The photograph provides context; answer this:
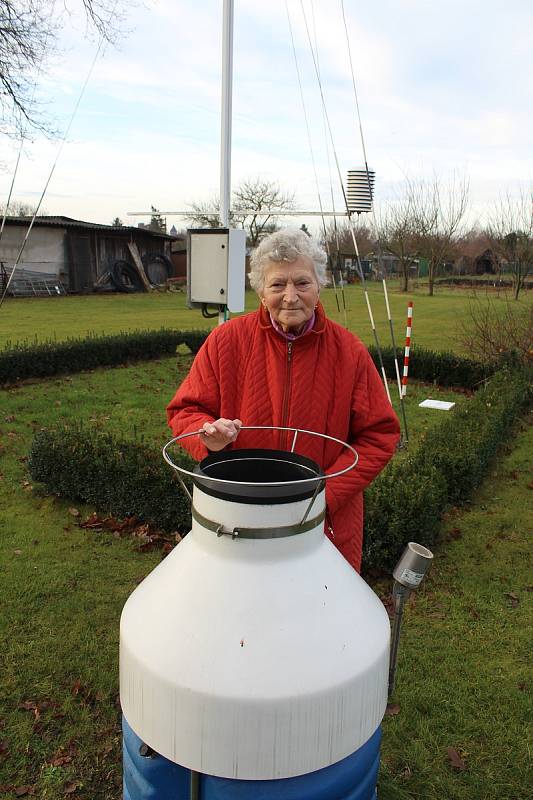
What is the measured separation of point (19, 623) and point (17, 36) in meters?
10.2

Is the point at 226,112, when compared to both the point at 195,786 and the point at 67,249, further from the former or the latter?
the point at 67,249

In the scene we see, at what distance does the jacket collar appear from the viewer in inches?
81.2

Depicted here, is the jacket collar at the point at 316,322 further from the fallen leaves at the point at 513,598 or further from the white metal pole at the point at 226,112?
the white metal pole at the point at 226,112

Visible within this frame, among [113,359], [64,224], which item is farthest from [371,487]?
[64,224]

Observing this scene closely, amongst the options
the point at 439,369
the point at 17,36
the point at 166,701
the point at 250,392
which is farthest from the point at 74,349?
the point at 166,701

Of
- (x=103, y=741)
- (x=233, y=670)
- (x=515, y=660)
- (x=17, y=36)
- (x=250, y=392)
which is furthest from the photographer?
(x=17, y=36)

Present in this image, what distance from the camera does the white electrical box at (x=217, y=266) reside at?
250 inches

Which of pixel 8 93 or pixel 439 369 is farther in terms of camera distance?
pixel 439 369

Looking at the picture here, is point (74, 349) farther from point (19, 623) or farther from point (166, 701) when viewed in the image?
point (166, 701)

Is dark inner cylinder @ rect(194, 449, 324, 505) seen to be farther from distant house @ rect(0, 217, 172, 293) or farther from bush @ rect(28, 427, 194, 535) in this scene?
distant house @ rect(0, 217, 172, 293)

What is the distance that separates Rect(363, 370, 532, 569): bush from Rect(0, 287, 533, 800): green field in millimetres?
249

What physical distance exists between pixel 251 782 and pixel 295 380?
47.6 inches

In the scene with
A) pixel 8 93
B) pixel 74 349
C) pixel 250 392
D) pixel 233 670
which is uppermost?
pixel 8 93

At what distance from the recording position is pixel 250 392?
2.09 metres
